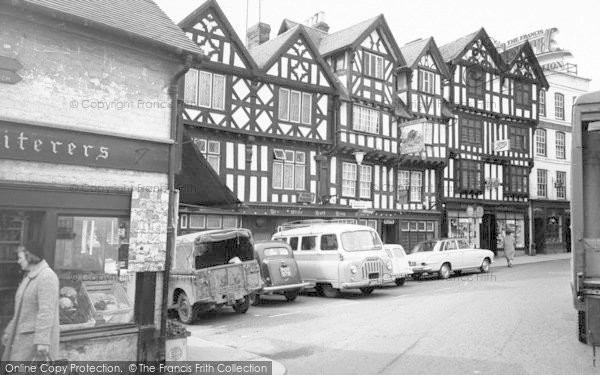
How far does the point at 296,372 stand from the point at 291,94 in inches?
691

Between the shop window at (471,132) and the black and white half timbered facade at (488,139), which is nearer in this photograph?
the black and white half timbered facade at (488,139)

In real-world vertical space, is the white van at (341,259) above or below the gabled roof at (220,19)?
below

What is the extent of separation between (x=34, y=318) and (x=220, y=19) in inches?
700

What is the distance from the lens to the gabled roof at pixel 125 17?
266 inches

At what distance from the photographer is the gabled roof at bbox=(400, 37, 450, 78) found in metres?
28.4

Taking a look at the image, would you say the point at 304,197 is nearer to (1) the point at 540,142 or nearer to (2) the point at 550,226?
(2) the point at 550,226

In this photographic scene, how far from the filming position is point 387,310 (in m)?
12.5

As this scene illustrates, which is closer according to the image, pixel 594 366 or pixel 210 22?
pixel 594 366

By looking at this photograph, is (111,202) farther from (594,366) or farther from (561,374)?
(594,366)

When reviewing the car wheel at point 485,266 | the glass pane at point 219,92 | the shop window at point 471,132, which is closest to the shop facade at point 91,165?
the glass pane at point 219,92

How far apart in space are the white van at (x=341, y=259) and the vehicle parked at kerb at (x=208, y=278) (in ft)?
9.71

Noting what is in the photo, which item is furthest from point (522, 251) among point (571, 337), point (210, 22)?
point (571, 337)

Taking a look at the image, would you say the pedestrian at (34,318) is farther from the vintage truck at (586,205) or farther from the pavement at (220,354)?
the vintage truck at (586,205)

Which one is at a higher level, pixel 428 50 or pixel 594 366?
pixel 428 50
